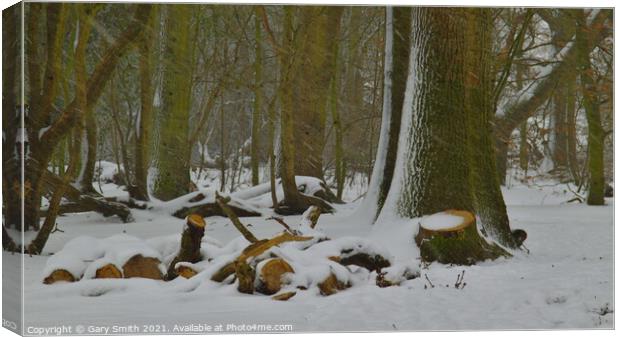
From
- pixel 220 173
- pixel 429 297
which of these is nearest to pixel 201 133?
pixel 220 173

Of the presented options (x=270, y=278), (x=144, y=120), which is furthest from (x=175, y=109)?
(x=270, y=278)

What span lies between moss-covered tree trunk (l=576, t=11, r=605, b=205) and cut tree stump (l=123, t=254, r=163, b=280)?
9.68 feet

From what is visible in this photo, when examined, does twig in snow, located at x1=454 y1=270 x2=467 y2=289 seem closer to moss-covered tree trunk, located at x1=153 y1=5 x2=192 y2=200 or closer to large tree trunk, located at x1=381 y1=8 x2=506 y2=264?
large tree trunk, located at x1=381 y1=8 x2=506 y2=264

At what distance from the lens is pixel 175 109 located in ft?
15.9

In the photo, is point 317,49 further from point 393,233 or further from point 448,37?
point 393,233

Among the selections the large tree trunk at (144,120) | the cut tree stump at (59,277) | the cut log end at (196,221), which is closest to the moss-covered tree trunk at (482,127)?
the cut log end at (196,221)

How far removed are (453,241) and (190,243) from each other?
1.75 metres

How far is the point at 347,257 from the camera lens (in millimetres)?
4703

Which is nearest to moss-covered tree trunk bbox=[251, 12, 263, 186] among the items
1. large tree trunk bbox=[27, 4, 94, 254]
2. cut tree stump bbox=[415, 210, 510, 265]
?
large tree trunk bbox=[27, 4, 94, 254]

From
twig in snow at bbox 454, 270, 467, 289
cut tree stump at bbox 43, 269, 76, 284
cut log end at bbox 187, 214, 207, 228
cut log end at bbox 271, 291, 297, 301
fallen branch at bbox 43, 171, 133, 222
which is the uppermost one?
fallen branch at bbox 43, 171, 133, 222

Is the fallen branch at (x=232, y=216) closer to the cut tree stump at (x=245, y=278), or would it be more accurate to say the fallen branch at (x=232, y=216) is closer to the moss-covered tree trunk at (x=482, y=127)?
the cut tree stump at (x=245, y=278)

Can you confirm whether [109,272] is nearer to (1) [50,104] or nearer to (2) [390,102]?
(1) [50,104]

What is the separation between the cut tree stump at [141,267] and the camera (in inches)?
179

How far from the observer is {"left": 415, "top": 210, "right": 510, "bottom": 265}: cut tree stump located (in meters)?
4.84
